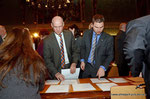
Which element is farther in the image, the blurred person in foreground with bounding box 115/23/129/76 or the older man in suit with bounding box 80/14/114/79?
the blurred person in foreground with bounding box 115/23/129/76

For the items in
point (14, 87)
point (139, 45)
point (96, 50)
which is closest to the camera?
point (139, 45)

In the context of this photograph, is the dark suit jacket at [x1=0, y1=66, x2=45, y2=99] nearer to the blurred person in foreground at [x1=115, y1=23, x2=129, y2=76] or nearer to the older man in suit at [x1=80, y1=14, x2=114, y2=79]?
the older man in suit at [x1=80, y1=14, x2=114, y2=79]

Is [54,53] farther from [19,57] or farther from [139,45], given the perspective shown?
[139,45]

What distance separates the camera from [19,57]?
0.98 meters

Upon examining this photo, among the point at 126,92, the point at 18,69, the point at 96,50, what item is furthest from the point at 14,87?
the point at 96,50

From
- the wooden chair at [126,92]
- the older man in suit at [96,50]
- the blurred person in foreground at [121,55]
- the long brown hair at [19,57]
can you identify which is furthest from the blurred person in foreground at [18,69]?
the blurred person in foreground at [121,55]

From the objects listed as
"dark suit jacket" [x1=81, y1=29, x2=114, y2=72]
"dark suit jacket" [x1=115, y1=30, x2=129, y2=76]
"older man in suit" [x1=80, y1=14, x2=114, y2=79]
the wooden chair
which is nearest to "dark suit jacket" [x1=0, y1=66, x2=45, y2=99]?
the wooden chair

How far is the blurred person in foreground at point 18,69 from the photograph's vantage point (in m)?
0.95

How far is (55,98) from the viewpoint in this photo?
3.47 feet

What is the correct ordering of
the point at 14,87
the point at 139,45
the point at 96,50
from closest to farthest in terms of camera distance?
the point at 139,45, the point at 14,87, the point at 96,50

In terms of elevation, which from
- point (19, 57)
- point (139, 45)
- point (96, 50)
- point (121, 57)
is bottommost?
point (121, 57)

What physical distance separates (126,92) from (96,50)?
90 cm

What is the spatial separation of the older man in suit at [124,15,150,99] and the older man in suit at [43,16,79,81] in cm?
111

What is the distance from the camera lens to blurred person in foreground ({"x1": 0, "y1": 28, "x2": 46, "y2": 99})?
95 centimetres
